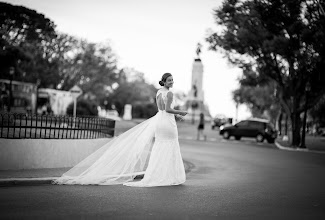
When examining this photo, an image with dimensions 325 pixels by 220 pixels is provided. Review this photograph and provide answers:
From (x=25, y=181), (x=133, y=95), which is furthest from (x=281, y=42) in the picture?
(x=133, y=95)

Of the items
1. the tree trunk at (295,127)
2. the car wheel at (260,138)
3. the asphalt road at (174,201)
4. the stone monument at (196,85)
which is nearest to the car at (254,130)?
the car wheel at (260,138)

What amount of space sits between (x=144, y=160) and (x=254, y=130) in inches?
967

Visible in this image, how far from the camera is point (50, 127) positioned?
34.6 feet

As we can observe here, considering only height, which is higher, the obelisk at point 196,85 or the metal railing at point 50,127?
the obelisk at point 196,85

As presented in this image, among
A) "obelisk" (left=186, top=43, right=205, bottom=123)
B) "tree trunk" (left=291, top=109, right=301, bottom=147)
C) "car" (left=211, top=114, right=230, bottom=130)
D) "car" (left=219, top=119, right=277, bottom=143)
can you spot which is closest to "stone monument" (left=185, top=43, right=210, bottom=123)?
"obelisk" (left=186, top=43, right=205, bottom=123)

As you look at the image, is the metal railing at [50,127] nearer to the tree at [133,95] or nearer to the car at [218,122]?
the car at [218,122]

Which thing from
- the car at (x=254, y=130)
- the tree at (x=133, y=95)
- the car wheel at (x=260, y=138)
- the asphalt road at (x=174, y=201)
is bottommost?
the asphalt road at (x=174, y=201)

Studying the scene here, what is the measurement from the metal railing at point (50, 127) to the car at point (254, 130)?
2115 centimetres

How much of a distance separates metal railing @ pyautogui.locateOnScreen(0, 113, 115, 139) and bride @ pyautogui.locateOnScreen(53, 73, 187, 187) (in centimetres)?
220

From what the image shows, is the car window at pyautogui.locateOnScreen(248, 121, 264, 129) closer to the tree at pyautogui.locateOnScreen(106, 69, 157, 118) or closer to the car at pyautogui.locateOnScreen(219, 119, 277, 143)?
the car at pyautogui.locateOnScreen(219, 119, 277, 143)

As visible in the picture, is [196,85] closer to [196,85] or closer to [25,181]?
[196,85]

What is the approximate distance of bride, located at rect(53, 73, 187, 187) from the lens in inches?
326

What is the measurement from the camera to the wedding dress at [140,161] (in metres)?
8.27

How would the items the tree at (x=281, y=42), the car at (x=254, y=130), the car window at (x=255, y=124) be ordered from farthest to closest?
the car window at (x=255, y=124) < the car at (x=254, y=130) < the tree at (x=281, y=42)
